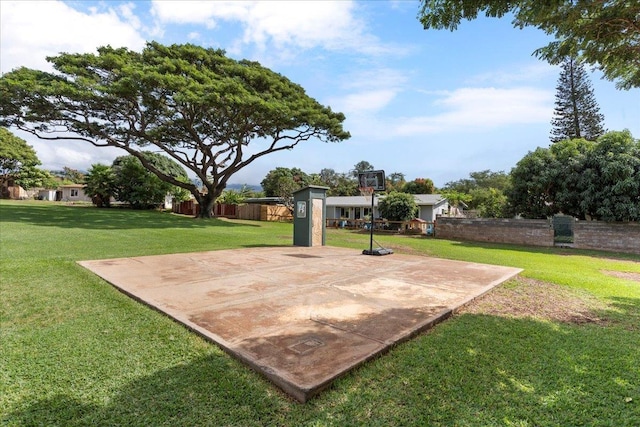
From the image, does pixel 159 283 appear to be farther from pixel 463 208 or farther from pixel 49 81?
pixel 463 208

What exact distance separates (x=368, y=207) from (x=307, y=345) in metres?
23.5

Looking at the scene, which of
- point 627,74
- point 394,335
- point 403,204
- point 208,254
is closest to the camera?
point 394,335

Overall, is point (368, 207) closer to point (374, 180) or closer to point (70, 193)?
point (374, 180)

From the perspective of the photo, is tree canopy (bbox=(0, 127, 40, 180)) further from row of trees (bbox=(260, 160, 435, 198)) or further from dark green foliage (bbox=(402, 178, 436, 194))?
dark green foliage (bbox=(402, 178, 436, 194))

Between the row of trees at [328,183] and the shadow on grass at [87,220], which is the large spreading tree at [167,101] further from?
the row of trees at [328,183]

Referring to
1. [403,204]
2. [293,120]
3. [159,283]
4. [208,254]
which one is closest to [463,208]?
[403,204]

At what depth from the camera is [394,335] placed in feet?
10.2

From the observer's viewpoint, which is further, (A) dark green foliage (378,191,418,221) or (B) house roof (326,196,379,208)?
(B) house roof (326,196,379,208)

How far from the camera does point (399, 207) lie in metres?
19.8

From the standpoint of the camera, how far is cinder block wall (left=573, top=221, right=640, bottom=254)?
1252 cm

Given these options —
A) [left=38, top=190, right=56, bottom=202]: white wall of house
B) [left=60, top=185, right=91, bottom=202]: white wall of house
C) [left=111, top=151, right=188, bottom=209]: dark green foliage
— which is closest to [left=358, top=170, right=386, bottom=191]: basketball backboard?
[left=111, top=151, right=188, bottom=209]: dark green foliage

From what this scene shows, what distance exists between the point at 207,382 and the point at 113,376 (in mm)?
721

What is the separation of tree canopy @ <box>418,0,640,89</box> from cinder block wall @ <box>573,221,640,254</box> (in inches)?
482

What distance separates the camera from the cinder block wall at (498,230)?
46.3ft
